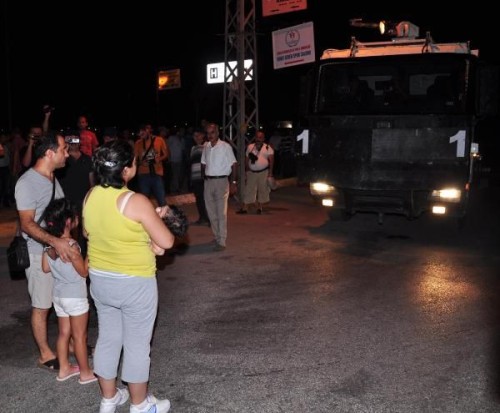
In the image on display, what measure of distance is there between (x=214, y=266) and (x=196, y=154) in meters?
3.28

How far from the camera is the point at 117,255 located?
3.53 meters

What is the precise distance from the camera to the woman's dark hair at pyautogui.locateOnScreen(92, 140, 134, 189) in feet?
11.4

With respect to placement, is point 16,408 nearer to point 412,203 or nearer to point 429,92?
point 412,203

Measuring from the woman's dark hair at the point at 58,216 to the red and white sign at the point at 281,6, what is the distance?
11.7 m

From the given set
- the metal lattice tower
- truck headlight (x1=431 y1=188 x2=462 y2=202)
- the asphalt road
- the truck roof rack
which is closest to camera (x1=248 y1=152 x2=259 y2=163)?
the metal lattice tower

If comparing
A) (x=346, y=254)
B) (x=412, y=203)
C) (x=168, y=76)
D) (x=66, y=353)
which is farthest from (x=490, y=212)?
(x=168, y=76)

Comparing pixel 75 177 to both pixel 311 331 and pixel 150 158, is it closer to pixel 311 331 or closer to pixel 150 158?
pixel 311 331

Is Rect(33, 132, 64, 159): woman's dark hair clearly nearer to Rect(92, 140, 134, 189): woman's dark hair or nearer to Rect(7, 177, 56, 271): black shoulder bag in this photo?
Rect(7, 177, 56, 271): black shoulder bag

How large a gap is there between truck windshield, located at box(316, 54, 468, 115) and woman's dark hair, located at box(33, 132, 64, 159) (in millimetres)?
6062

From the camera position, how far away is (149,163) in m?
10.3

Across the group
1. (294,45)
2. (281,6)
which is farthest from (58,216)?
(281,6)

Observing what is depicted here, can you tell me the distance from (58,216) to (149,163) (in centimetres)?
627

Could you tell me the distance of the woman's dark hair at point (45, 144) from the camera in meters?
4.42

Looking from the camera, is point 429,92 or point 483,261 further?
point 429,92
